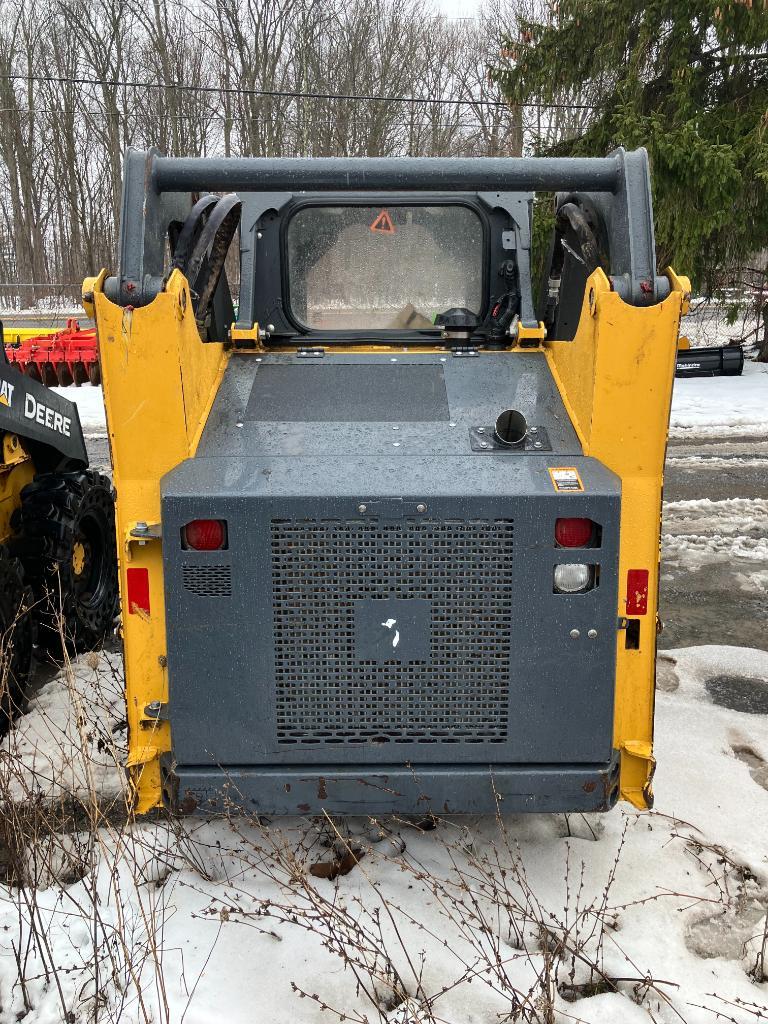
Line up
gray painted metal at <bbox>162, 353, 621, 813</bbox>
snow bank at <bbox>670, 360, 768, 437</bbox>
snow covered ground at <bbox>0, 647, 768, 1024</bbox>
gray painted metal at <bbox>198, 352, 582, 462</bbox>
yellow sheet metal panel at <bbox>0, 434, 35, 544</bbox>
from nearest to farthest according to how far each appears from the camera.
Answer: snow covered ground at <bbox>0, 647, 768, 1024</bbox> < gray painted metal at <bbox>162, 353, 621, 813</bbox> < gray painted metal at <bbox>198, 352, 582, 462</bbox> < yellow sheet metal panel at <bbox>0, 434, 35, 544</bbox> < snow bank at <bbox>670, 360, 768, 437</bbox>

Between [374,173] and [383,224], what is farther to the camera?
[383,224]

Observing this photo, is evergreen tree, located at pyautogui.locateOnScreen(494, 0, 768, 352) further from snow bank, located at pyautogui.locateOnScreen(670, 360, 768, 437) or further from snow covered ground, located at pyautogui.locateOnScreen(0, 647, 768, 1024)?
snow covered ground, located at pyautogui.locateOnScreen(0, 647, 768, 1024)

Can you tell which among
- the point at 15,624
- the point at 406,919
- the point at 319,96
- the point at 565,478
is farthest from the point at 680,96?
the point at 406,919

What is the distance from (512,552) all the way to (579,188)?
1.30 metres

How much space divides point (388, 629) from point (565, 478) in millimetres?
706

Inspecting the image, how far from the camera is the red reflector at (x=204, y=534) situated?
2693mm

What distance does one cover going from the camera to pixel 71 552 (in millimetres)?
4691

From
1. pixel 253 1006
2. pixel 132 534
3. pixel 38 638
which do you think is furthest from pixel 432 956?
pixel 38 638

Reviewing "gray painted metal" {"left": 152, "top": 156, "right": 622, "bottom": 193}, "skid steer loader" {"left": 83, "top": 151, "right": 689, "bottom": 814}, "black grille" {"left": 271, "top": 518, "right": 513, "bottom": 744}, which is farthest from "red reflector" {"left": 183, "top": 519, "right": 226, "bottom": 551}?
"gray painted metal" {"left": 152, "top": 156, "right": 622, "bottom": 193}

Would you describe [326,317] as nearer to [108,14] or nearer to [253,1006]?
[253,1006]

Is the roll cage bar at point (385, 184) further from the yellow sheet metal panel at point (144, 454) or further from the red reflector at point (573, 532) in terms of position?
the red reflector at point (573, 532)

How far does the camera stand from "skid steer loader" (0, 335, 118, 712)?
4.21m

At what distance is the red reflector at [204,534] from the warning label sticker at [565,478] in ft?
3.31

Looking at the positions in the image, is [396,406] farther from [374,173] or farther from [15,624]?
[15,624]
